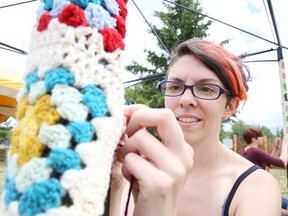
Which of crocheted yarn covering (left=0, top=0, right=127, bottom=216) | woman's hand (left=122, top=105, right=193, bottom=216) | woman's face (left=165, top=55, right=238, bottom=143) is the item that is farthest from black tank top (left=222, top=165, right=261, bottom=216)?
crocheted yarn covering (left=0, top=0, right=127, bottom=216)

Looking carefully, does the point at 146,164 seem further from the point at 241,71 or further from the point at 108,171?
the point at 241,71

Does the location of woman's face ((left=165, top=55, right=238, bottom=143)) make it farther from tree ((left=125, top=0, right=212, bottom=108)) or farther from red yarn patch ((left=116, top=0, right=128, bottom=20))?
tree ((left=125, top=0, right=212, bottom=108))

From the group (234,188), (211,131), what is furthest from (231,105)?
(234,188)

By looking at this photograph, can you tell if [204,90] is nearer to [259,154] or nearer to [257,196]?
[257,196]

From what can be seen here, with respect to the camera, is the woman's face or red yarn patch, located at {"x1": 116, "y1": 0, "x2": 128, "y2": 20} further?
the woman's face

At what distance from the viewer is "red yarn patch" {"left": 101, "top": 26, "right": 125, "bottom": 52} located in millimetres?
386

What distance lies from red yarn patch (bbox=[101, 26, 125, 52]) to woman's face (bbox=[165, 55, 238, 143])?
685mm

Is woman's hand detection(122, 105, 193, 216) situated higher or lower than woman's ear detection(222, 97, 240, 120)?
lower

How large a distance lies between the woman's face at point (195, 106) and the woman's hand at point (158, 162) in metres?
0.61

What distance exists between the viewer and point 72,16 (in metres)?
0.36

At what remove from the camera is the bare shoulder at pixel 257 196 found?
88 cm

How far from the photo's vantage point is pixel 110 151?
364 mm

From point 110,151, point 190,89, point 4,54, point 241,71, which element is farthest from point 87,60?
point 4,54

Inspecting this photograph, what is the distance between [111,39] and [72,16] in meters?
0.06
